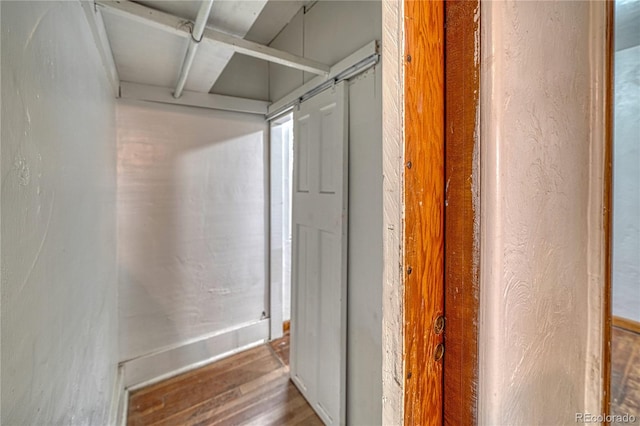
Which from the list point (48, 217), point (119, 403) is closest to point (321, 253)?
point (48, 217)

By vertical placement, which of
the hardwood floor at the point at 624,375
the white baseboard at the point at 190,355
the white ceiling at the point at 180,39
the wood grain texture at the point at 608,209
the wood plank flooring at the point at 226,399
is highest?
the white ceiling at the point at 180,39

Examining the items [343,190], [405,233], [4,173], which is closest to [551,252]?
[405,233]

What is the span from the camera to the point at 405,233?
1.22ft

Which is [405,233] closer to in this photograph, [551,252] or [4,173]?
[551,252]

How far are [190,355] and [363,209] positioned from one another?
1.76 metres

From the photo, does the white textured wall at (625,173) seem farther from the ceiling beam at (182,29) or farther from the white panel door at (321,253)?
the ceiling beam at (182,29)

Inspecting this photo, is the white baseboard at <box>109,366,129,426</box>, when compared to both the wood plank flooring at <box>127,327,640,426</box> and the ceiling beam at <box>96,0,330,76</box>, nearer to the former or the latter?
the wood plank flooring at <box>127,327,640,426</box>

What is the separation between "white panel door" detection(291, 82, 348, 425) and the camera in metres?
1.44

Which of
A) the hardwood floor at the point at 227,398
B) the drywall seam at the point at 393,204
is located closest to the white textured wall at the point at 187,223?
the hardwood floor at the point at 227,398

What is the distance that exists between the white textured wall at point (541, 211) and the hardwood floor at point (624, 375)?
0.04 m

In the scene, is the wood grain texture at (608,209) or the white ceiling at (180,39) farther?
the white ceiling at (180,39)

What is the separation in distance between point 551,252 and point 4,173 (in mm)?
882

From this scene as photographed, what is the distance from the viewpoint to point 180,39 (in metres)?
1.35

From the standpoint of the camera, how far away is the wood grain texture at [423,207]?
1.23 ft
